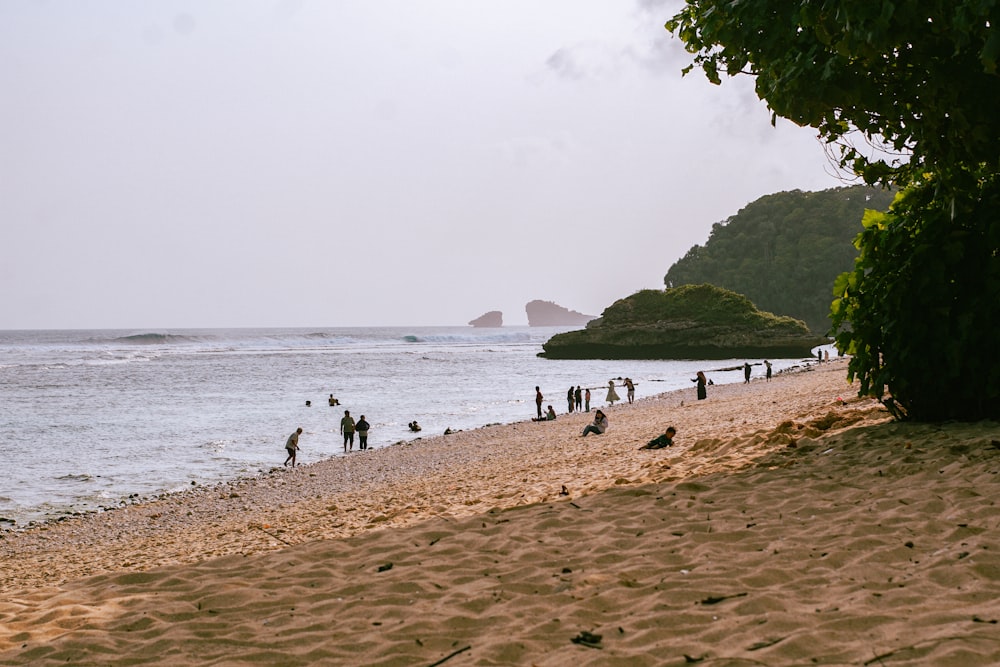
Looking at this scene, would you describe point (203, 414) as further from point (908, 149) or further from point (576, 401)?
point (908, 149)

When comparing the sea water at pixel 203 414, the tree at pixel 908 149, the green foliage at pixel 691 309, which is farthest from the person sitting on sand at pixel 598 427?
the green foliage at pixel 691 309

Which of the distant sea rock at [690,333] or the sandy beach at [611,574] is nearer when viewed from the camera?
the sandy beach at [611,574]

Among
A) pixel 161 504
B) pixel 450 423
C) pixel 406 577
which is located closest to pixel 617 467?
pixel 406 577

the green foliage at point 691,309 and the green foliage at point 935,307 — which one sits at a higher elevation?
the green foliage at point 691,309

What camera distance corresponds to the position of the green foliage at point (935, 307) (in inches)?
344

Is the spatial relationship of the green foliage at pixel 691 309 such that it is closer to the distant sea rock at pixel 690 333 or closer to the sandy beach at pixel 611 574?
the distant sea rock at pixel 690 333

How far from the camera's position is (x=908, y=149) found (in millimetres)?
9023

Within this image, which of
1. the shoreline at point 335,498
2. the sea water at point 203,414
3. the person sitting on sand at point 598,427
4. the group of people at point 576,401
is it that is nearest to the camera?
the shoreline at point 335,498

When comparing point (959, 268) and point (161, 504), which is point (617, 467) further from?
point (161, 504)

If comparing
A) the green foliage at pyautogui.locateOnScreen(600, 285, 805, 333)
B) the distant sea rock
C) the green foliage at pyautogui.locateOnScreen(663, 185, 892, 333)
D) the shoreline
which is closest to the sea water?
the shoreline

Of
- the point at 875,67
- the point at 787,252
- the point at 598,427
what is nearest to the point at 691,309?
the point at 787,252

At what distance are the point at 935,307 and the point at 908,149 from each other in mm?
1952

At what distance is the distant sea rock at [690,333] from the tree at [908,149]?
249 feet

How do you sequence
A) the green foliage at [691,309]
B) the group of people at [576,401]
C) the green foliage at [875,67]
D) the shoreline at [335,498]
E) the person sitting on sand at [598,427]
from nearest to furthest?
the green foliage at [875,67] → the shoreline at [335,498] → the person sitting on sand at [598,427] → the group of people at [576,401] → the green foliage at [691,309]
